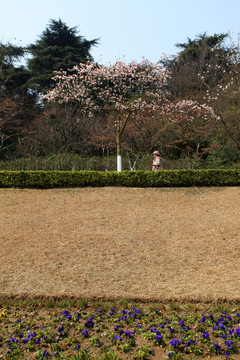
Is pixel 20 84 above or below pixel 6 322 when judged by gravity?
above

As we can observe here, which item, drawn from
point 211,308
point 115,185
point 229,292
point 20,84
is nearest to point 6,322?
point 211,308

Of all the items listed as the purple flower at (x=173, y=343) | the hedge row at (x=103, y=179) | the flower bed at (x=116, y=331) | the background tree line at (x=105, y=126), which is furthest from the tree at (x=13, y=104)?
the purple flower at (x=173, y=343)

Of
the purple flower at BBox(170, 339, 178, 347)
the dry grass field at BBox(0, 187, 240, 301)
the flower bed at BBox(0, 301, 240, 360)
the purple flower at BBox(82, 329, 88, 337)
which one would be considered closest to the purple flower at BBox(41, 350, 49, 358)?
the flower bed at BBox(0, 301, 240, 360)

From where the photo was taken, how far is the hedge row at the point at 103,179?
11266 millimetres

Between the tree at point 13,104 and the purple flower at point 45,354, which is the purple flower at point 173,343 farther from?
the tree at point 13,104

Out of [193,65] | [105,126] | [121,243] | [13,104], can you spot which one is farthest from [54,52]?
[121,243]

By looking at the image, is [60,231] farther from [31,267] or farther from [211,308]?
[211,308]

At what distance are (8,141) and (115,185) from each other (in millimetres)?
13458

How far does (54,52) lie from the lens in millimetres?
26422

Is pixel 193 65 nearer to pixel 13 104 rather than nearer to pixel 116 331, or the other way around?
pixel 13 104

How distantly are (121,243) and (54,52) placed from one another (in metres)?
23.0

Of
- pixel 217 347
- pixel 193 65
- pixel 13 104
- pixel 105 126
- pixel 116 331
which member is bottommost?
pixel 116 331

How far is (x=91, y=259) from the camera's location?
6176 millimetres

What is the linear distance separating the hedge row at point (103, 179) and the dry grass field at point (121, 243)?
0.38 metres
